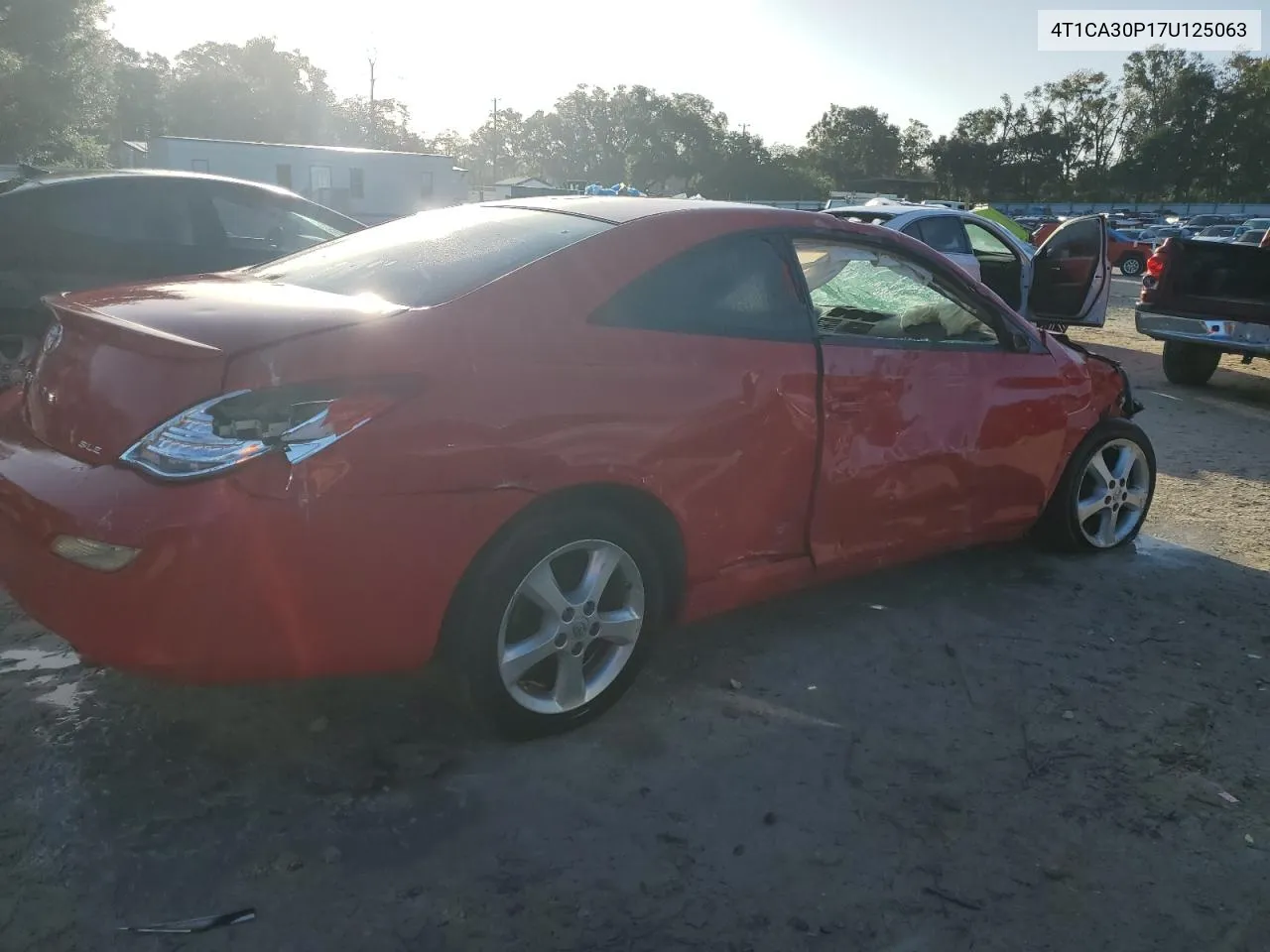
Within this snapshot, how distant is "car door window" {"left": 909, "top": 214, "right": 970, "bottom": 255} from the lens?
10.2m

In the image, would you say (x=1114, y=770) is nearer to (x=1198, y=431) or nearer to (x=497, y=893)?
(x=497, y=893)

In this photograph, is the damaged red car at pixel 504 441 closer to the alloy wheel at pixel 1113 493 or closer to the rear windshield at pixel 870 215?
the alloy wheel at pixel 1113 493

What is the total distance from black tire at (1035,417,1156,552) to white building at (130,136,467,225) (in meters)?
27.8

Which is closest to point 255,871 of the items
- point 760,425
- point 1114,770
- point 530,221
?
point 760,425

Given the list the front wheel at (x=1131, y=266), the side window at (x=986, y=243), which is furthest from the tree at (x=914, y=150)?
the side window at (x=986, y=243)

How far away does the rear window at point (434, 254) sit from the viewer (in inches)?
111

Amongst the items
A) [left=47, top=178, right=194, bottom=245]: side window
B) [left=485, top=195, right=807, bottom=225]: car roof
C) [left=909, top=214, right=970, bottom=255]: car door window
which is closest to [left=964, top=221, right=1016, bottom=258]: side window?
[left=909, top=214, right=970, bottom=255]: car door window

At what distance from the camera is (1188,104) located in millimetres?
75125

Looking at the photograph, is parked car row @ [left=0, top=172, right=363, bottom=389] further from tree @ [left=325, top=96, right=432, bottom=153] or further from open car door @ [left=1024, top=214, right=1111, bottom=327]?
tree @ [left=325, top=96, right=432, bottom=153]

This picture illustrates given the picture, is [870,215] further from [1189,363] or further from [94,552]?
[94,552]

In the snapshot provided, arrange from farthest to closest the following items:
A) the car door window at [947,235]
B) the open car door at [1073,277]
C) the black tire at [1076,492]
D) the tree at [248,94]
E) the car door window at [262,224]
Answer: the tree at [248,94], the car door window at [947,235], the open car door at [1073,277], the car door window at [262,224], the black tire at [1076,492]

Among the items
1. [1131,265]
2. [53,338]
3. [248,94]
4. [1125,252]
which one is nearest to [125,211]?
[53,338]

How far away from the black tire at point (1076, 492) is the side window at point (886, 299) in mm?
833

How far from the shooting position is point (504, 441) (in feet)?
8.35
